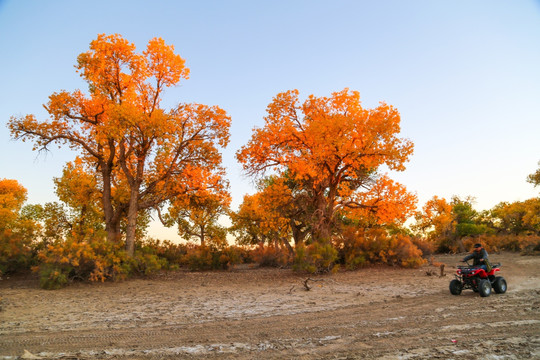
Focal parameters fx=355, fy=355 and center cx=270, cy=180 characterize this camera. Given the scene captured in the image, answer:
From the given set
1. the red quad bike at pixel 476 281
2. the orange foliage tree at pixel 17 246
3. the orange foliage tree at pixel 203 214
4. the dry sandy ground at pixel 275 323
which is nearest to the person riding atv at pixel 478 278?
the red quad bike at pixel 476 281

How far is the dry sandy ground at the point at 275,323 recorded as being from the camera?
17.7ft

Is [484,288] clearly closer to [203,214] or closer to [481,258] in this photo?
[481,258]

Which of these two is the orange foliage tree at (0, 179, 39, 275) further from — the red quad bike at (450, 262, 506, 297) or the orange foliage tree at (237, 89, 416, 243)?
the red quad bike at (450, 262, 506, 297)

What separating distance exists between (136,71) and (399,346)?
17360 mm

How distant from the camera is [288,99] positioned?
1845 cm

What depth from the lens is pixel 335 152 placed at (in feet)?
56.1

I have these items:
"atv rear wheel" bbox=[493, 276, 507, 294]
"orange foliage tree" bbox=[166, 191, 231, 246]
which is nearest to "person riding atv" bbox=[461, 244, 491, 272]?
"atv rear wheel" bbox=[493, 276, 507, 294]

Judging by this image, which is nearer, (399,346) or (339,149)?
(399,346)

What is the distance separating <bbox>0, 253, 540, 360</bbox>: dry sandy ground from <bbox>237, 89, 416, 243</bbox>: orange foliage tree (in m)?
5.70

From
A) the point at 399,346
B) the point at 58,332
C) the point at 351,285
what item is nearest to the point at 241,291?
the point at 351,285

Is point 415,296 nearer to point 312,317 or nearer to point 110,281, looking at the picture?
point 312,317

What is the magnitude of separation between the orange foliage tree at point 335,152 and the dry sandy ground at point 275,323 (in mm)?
5698

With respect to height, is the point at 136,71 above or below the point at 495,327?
above

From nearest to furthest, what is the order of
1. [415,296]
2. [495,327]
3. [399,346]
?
[399,346]
[495,327]
[415,296]
